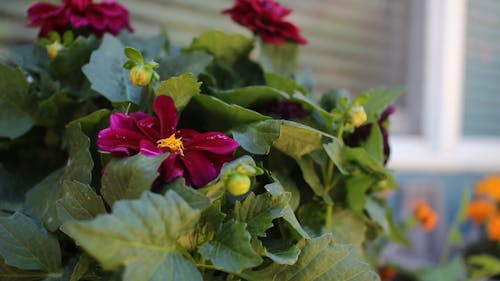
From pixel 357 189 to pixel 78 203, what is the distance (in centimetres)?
29

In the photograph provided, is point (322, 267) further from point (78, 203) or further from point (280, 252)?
point (78, 203)

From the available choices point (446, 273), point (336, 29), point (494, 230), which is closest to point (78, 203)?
point (446, 273)

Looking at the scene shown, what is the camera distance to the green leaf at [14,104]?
55 centimetres

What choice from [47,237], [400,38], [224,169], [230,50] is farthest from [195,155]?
[400,38]

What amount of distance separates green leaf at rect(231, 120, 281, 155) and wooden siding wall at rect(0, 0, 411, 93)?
0.79m

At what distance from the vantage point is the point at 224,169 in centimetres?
39

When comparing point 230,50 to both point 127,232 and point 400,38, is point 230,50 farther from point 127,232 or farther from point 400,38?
point 400,38

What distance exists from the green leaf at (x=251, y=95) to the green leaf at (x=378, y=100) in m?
0.11

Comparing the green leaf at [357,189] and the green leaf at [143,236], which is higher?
the green leaf at [143,236]

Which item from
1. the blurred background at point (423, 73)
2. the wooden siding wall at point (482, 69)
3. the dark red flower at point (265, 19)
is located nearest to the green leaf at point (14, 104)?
the dark red flower at point (265, 19)

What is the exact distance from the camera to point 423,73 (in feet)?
5.77

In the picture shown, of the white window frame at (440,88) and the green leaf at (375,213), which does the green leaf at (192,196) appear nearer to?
the green leaf at (375,213)

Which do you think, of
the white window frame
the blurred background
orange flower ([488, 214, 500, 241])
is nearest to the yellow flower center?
orange flower ([488, 214, 500, 241])

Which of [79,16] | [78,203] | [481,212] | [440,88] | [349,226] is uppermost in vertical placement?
[79,16]
